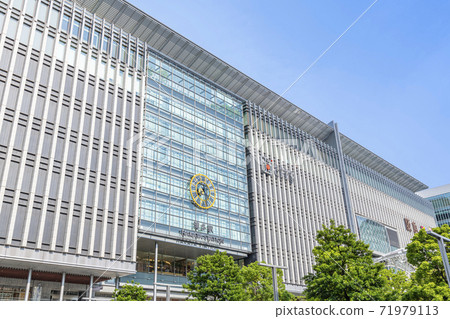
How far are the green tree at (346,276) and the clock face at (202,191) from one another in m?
21.7

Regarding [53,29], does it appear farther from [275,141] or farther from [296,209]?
[296,209]

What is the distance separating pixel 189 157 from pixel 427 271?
3042 centimetres

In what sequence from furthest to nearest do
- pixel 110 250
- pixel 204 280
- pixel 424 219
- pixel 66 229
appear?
pixel 424 219
pixel 110 250
pixel 66 229
pixel 204 280

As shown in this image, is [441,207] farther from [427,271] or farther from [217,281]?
[217,281]

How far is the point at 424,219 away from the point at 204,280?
3484 inches

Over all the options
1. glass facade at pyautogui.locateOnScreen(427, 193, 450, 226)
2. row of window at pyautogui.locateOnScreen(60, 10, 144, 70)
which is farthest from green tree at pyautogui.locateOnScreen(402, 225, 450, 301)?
glass facade at pyautogui.locateOnScreen(427, 193, 450, 226)

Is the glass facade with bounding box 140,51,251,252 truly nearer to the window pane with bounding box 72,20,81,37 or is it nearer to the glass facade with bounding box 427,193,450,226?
the window pane with bounding box 72,20,81,37

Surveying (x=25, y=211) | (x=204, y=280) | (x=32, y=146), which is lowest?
(x=204, y=280)

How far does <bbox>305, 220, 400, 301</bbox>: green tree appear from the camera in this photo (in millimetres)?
26062

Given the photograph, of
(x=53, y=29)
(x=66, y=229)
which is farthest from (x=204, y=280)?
(x=53, y=29)

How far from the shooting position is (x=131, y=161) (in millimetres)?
43750

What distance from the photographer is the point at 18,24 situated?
130ft

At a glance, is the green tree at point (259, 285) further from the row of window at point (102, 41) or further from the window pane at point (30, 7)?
the window pane at point (30, 7)
